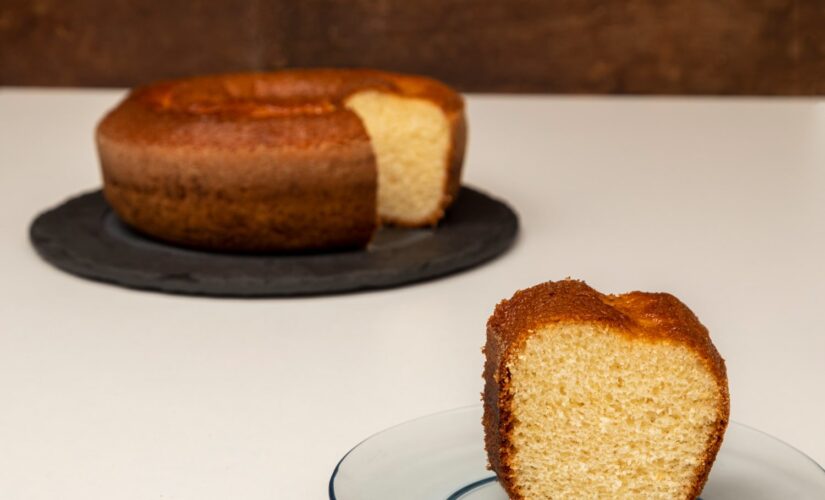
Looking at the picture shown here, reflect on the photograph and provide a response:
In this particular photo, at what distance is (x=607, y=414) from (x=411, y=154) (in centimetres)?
133

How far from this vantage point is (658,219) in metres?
2.85

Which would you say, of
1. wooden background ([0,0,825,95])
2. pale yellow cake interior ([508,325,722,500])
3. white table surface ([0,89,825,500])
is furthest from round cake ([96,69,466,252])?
wooden background ([0,0,825,95])

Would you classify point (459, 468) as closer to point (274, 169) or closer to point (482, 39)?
point (274, 169)

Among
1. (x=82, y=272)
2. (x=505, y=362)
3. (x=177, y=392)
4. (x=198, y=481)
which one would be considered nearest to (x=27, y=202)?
(x=82, y=272)

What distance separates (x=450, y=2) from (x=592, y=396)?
334 centimetres

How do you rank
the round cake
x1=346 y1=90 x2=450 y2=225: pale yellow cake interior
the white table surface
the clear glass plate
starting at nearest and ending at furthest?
the clear glass plate, the white table surface, the round cake, x1=346 y1=90 x2=450 y2=225: pale yellow cake interior

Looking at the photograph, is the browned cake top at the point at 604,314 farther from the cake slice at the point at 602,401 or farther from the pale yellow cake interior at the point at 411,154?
the pale yellow cake interior at the point at 411,154

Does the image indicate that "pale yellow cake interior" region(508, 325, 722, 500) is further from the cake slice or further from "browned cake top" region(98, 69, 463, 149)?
"browned cake top" region(98, 69, 463, 149)

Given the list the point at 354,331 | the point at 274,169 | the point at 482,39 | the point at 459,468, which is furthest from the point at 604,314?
the point at 482,39

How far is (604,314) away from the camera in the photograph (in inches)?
56.8

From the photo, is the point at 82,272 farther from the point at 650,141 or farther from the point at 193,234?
the point at 650,141

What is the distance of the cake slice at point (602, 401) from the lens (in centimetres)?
143

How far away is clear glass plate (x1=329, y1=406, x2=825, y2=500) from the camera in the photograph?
1395 millimetres

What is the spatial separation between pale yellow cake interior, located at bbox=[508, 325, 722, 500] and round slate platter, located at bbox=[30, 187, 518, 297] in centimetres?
90
